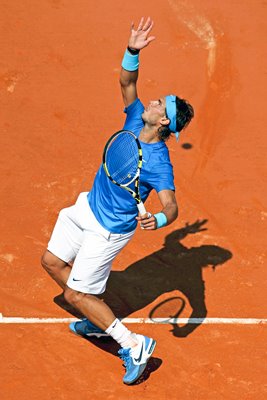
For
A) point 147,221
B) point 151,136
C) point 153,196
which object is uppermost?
point 151,136

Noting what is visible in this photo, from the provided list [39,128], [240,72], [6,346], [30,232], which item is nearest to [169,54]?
[240,72]

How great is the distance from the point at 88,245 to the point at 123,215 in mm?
462

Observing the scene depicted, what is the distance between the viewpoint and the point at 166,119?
30.3 feet

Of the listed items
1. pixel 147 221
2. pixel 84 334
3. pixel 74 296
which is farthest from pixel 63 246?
pixel 147 221

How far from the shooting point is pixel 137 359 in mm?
9328

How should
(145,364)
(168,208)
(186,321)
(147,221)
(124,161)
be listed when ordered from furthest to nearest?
(186,321)
(145,364)
(124,161)
(168,208)
(147,221)

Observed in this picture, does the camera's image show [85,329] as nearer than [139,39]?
No

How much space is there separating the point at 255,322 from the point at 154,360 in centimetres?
129

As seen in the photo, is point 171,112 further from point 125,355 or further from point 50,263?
point 125,355

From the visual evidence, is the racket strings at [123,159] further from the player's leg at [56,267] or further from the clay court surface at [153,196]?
the clay court surface at [153,196]

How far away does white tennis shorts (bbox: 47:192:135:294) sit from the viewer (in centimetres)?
933

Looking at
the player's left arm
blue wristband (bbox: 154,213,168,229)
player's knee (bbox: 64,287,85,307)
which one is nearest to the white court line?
player's knee (bbox: 64,287,85,307)

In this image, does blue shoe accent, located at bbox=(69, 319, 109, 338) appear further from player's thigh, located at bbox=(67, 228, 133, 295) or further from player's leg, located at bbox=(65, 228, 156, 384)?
player's thigh, located at bbox=(67, 228, 133, 295)

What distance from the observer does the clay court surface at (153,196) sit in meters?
9.63
